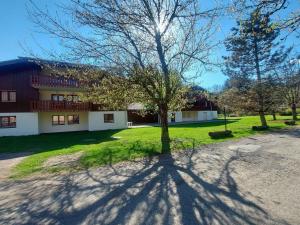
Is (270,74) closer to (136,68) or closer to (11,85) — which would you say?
(136,68)

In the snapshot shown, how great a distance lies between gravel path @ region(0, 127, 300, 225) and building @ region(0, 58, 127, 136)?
1813 cm

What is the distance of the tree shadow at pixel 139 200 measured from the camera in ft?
17.5

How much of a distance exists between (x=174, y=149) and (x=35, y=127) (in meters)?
20.4

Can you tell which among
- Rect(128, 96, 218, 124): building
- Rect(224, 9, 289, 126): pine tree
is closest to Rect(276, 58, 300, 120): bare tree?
Rect(224, 9, 289, 126): pine tree

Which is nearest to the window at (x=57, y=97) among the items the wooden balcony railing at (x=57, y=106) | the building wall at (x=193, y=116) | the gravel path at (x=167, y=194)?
the wooden balcony railing at (x=57, y=106)

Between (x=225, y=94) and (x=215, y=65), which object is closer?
(x=215, y=65)

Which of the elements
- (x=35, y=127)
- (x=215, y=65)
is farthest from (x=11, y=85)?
(x=215, y=65)

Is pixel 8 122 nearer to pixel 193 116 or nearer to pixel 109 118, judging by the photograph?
pixel 109 118

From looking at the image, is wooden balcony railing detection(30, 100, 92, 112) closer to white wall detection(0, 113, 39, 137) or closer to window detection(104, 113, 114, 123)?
white wall detection(0, 113, 39, 137)

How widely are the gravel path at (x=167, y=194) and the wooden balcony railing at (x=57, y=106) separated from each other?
21.3 m

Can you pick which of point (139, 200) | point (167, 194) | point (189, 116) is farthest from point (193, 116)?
point (139, 200)

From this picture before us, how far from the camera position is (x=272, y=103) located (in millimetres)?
24781

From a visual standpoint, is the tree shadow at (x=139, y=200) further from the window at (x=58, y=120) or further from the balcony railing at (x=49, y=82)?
the window at (x=58, y=120)

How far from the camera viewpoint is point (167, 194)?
22.0 feet
